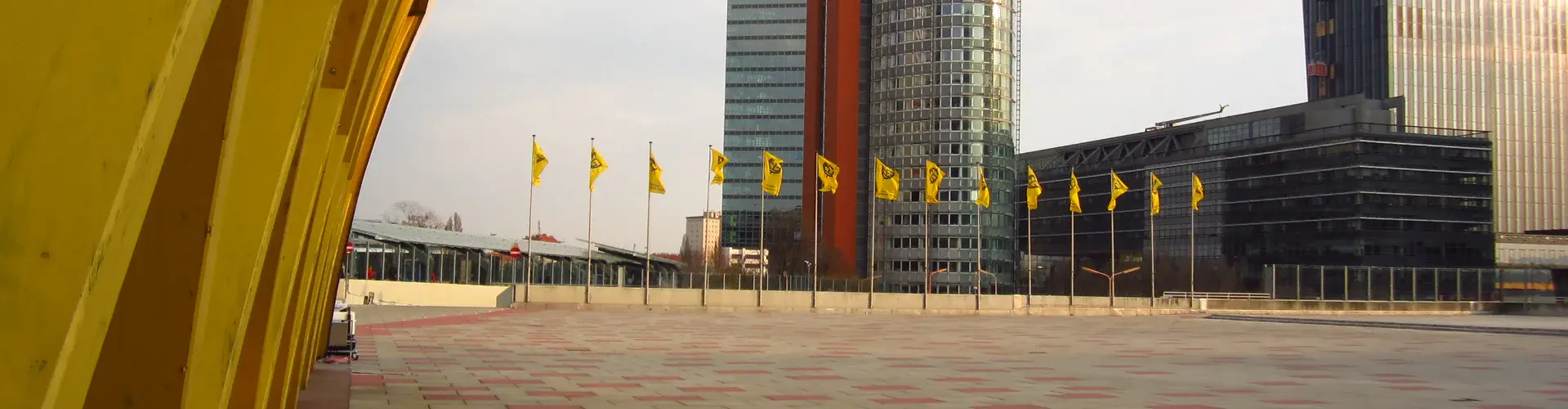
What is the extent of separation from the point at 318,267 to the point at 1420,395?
12.1 meters

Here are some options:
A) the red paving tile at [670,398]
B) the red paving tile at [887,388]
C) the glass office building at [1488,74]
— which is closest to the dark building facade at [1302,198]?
the glass office building at [1488,74]

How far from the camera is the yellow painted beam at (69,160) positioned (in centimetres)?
126

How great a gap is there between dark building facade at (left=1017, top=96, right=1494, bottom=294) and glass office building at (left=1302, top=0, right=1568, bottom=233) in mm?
31247

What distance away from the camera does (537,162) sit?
4475 centimetres

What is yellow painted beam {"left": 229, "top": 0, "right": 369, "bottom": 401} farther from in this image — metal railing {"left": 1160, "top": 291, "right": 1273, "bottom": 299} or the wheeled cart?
metal railing {"left": 1160, "top": 291, "right": 1273, "bottom": 299}

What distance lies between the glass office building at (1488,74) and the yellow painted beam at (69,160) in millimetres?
158266

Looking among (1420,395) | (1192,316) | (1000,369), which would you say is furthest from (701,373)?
(1192,316)

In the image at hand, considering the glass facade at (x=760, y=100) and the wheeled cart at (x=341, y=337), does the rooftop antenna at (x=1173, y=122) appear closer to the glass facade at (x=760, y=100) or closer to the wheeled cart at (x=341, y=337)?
the glass facade at (x=760, y=100)

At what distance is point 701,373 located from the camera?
53.6 ft

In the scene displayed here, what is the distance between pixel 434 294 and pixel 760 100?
97653mm

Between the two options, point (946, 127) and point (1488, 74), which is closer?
point (946, 127)

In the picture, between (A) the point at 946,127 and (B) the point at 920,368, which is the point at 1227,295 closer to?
(A) the point at 946,127

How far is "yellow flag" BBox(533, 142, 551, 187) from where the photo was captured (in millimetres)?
44500

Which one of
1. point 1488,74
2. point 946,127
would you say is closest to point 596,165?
point 946,127
